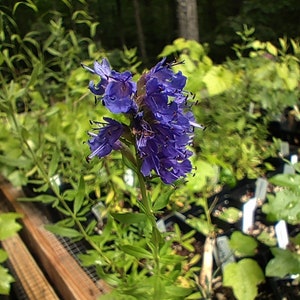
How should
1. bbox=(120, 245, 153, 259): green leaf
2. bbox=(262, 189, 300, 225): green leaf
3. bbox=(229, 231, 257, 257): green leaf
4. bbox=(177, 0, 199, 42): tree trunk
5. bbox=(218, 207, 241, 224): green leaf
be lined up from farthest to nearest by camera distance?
bbox=(177, 0, 199, 42): tree trunk → bbox=(218, 207, 241, 224): green leaf → bbox=(229, 231, 257, 257): green leaf → bbox=(262, 189, 300, 225): green leaf → bbox=(120, 245, 153, 259): green leaf

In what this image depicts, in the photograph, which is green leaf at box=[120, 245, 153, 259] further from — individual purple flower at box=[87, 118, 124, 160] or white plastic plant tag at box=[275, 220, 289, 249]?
white plastic plant tag at box=[275, 220, 289, 249]

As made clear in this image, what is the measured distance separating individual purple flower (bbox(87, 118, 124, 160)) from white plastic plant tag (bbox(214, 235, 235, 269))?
0.54 metres

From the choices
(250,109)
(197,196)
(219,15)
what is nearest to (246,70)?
(250,109)

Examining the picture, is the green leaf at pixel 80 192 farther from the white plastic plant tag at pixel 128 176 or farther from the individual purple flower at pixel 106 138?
the white plastic plant tag at pixel 128 176

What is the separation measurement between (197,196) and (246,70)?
530 millimetres

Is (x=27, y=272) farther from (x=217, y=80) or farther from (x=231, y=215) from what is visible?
(x=217, y=80)

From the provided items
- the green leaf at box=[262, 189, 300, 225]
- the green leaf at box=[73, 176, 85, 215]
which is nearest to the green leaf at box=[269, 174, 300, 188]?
the green leaf at box=[262, 189, 300, 225]

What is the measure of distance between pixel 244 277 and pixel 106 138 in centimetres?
56

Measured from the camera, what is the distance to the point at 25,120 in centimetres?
128

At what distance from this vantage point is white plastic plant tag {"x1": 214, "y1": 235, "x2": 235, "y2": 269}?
3.10 feet

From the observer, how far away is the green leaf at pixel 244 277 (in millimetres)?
865

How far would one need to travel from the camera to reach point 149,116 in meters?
0.49

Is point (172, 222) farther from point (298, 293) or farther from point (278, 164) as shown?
point (278, 164)

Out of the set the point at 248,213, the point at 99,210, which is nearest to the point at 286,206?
the point at 248,213
